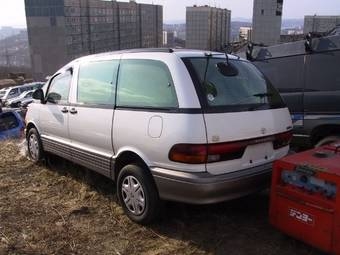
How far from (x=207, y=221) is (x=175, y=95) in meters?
1.31

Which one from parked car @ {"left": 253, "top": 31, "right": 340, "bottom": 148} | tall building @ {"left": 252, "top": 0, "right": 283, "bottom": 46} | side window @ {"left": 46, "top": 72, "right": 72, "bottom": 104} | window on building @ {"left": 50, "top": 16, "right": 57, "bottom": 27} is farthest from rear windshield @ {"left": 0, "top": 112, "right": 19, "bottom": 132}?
window on building @ {"left": 50, "top": 16, "right": 57, "bottom": 27}

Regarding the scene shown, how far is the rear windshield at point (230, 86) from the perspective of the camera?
3.76m

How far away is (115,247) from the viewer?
12.2ft

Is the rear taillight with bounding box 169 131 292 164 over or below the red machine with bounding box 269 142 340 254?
over

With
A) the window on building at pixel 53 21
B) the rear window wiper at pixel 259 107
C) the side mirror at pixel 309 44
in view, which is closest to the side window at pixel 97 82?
the rear window wiper at pixel 259 107

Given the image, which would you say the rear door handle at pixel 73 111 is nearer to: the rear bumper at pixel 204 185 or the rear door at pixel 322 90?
the rear bumper at pixel 204 185

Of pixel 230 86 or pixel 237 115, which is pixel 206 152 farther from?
pixel 230 86

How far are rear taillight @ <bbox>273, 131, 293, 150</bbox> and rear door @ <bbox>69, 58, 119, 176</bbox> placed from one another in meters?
1.64

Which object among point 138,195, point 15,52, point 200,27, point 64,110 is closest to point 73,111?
point 64,110

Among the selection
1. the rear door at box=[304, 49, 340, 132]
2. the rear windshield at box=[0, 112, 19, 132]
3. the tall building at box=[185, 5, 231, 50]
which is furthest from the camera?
the tall building at box=[185, 5, 231, 50]

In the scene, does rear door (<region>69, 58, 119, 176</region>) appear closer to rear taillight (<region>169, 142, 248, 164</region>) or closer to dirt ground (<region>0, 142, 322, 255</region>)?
dirt ground (<region>0, 142, 322, 255</region>)

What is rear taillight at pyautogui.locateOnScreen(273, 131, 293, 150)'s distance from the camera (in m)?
4.14

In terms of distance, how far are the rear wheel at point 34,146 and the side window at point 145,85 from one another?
231cm

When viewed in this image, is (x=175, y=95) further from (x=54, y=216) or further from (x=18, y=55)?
(x=18, y=55)
